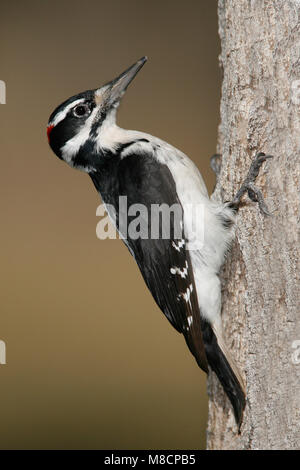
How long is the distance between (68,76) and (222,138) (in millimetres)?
1373

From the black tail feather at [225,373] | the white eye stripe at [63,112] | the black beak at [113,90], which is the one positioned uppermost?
the black beak at [113,90]

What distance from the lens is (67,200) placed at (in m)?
3.19

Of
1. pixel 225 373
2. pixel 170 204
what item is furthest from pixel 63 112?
pixel 225 373

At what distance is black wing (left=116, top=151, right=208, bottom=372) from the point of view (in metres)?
1.87

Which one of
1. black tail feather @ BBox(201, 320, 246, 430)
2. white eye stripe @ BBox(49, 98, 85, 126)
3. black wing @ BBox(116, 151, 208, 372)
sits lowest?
black tail feather @ BBox(201, 320, 246, 430)

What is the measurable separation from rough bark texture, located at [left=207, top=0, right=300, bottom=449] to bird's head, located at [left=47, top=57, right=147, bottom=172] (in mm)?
373

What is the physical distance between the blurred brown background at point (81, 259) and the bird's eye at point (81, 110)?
1.17 m

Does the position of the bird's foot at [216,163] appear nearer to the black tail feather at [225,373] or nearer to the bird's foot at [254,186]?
the bird's foot at [254,186]

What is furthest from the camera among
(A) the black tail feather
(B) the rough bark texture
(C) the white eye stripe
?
(C) the white eye stripe

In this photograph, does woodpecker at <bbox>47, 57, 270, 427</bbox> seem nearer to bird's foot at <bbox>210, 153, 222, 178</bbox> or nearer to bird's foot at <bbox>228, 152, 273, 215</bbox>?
bird's foot at <bbox>228, 152, 273, 215</bbox>

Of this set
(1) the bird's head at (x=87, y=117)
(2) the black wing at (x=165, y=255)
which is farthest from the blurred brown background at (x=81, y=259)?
(2) the black wing at (x=165, y=255)

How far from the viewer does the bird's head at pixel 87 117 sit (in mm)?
1986

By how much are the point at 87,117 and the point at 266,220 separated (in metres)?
0.72

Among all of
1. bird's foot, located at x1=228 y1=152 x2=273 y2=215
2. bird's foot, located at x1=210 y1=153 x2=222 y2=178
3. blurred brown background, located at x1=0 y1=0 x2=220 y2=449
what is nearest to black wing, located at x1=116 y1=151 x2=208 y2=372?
bird's foot, located at x1=228 y1=152 x2=273 y2=215
